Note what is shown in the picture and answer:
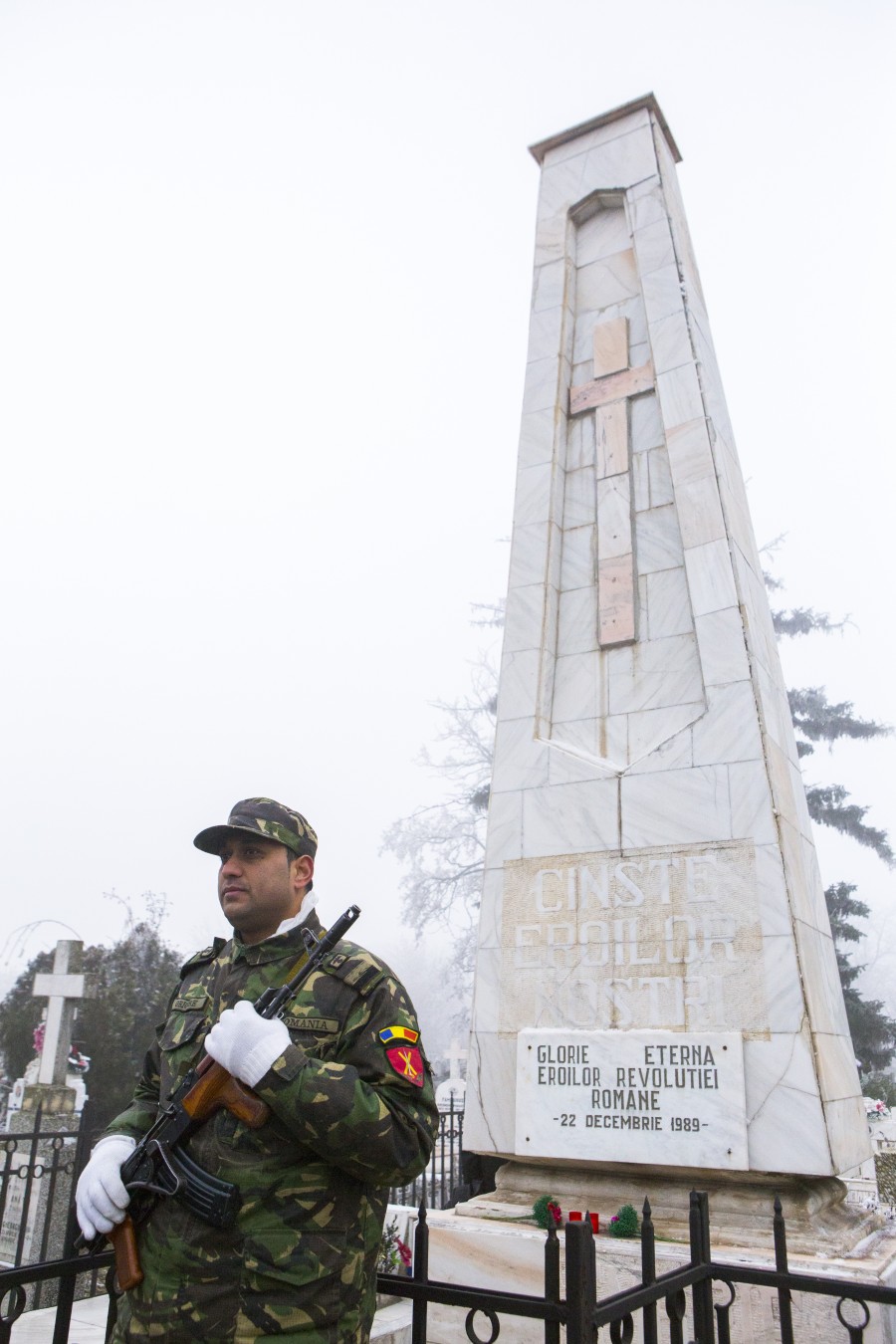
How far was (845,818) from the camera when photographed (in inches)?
698

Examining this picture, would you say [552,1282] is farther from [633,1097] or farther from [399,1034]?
[633,1097]

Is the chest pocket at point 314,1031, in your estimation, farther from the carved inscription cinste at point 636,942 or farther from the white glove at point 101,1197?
the carved inscription cinste at point 636,942

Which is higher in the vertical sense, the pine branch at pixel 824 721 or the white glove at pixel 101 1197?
the pine branch at pixel 824 721

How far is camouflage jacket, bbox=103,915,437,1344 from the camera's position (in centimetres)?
201

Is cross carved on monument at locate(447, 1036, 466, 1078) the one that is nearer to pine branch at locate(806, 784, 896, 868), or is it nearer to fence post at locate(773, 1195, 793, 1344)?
pine branch at locate(806, 784, 896, 868)

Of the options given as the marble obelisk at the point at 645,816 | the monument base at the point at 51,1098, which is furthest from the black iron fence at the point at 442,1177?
the monument base at the point at 51,1098

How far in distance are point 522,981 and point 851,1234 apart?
1.92 meters

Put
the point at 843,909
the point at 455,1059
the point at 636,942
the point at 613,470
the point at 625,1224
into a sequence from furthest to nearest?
the point at 455,1059
the point at 843,909
the point at 613,470
the point at 636,942
the point at 625,1224

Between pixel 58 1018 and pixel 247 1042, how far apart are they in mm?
9807

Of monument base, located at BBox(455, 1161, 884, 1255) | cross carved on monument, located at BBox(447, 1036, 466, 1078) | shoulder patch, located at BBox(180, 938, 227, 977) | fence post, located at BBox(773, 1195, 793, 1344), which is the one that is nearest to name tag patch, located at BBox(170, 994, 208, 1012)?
shoulder patch, located at BBox(180, 938, 227, 977)

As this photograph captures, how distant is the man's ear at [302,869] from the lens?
2648 millimetres

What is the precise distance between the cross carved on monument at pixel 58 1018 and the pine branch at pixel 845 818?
12.8 m

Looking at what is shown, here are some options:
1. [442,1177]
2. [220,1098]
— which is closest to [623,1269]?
[220,1098]

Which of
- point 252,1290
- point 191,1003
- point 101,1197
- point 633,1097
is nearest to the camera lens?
point 252,1290
